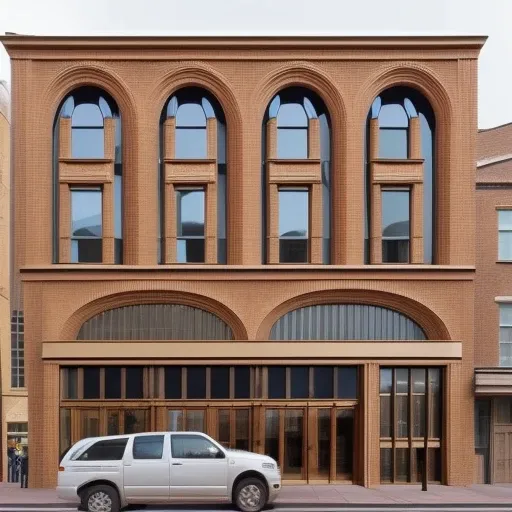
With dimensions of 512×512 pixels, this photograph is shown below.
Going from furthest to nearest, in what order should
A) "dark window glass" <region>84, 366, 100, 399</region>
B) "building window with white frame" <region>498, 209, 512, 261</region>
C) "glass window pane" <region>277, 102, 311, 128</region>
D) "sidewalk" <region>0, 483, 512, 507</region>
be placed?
1. "building window with white frame" <region>498, 209, 512, 261</region>
2. "glass window pane" <region>277, 102, 311, 128</region>
3. "dark window glass" <region>84, 366, 100, 399</region>
4. "sidewalk" <region>0, 483, 512, 507</region>

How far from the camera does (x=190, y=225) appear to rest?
2408 centimetres

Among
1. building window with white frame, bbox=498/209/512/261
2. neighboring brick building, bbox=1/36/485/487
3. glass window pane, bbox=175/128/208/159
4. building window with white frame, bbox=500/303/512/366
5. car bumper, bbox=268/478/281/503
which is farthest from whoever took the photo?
building window with white frame, bbox=498/209/512/261

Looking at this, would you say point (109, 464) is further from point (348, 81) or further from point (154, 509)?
point (348, 81)

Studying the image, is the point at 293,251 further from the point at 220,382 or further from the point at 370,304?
the point at 220,382

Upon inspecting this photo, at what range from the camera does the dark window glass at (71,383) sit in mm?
23578

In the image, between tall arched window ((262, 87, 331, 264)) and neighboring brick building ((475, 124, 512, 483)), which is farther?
neighboring brick building ((475, 124, 512, 483))

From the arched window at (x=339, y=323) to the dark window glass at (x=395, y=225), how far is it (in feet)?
5.53

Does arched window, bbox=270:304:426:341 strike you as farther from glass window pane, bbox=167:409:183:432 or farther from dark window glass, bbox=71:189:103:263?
dark window glass, bbox=71:189:103:263

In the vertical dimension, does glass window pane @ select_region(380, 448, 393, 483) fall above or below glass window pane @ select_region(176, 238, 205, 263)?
below

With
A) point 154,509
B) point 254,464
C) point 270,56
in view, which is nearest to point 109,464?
point 154,509

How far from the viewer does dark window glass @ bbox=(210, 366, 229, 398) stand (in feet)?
77.3

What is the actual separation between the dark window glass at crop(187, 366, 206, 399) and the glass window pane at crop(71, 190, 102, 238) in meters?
5.11

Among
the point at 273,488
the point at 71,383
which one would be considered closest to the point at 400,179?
the point at 273,488

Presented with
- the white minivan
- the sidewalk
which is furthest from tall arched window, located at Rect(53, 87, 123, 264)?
the white minivan
